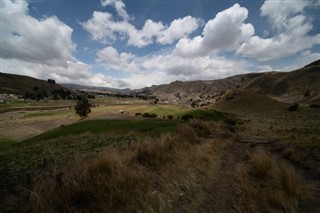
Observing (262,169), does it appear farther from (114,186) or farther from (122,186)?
(114,186)

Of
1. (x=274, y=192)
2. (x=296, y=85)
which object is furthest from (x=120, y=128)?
(x=296, y=85)

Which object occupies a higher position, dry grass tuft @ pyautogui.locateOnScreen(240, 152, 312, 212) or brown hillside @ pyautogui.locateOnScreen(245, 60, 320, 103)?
brown hillside @ pyautogui.locateOnScreen(245, 60, 320, 103)

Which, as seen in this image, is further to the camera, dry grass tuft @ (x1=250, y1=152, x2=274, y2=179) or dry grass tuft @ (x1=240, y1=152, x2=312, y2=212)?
dry grass tuft @ (x1=250, y1=152, x2=274, y2=179)

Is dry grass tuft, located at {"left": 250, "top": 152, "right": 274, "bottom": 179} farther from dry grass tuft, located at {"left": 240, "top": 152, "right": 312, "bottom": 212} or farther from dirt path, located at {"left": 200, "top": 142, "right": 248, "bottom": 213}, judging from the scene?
dirt path, located at {"left": 200, "top": 142, "right": 248, "bottom": 213}

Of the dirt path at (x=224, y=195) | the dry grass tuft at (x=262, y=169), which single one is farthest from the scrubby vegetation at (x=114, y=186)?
the dry grass tuft at (x=262, y=169)

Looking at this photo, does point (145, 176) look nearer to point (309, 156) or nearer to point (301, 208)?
point (301, 208)

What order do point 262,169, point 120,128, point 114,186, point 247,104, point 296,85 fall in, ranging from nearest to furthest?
point 114,186 → point 262,169 → point 120,128 → point 247,104 → point 296,85

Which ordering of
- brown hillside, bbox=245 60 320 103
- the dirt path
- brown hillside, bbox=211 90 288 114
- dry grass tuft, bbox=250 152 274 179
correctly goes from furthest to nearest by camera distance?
brown hillside, bbox=245 60 320 103 < brown hillside, bbox=211 90 288 114 < dry grass tuft, bbox=250 152 274 179 < the dirt path

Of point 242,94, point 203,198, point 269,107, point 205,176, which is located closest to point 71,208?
point 203,198

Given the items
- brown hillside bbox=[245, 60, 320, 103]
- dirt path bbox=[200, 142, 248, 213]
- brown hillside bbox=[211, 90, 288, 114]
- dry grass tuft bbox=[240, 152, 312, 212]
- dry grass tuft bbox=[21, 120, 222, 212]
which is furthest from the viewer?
brown hillside bbox=[245, 60, 320, 103]

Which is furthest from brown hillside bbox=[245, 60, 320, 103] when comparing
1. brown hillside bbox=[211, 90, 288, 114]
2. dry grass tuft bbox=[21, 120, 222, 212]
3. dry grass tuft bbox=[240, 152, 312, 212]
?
dry grass tuft bbox=[21, 120, 222, 212]

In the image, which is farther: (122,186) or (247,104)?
(247,104)

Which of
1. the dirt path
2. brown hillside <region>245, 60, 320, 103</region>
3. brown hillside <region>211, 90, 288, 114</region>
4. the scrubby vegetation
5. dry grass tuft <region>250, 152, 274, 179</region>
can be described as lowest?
brown hillside <region>211, 90, 288, 114</region>

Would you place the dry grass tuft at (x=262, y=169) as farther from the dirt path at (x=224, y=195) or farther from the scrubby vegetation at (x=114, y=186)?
the scrubby vegetation at (x=114, y=186)
